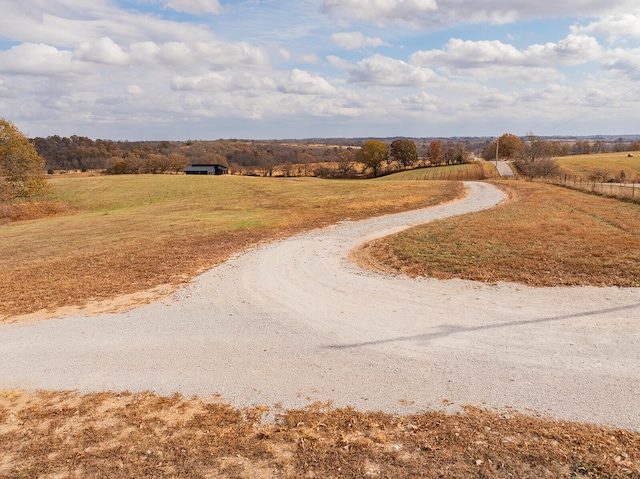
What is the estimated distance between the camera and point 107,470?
4867 mm

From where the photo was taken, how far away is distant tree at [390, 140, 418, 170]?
92.8m

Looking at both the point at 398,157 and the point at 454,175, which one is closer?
the point at 454,175

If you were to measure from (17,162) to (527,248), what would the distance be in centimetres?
4755

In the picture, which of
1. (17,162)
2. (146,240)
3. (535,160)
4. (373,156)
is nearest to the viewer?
(146,240)

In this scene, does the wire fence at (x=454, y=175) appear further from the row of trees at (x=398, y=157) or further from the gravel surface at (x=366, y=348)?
the gravel surface at (x=366, y=348)

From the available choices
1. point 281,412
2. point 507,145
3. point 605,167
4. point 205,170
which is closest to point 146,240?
point 281,412

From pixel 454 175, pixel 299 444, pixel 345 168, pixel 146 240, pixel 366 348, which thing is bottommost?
pixel 299 444

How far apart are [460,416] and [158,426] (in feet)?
13.8

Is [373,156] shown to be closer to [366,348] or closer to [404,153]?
[404,153]

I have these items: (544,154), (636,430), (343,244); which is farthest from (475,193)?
(544,154)

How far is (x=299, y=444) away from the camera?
5.23 m

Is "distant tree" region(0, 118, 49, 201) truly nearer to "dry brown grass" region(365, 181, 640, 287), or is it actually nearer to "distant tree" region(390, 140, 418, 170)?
"dry brown grass" region(365, 181, 640, 287)

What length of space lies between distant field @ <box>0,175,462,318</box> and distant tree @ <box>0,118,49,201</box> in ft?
15.2

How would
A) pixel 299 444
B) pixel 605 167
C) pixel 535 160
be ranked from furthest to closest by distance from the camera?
pixel 605 167
pixel 535 160
pixel 299 444
